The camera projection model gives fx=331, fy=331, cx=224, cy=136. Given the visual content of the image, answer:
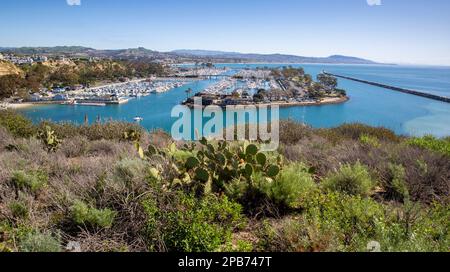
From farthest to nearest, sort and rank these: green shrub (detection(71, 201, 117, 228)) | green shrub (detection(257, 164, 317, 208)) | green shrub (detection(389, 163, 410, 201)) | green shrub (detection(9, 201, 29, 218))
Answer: green shrub (detection(389, 163, 410, 201)) → green shrub (detection(257, 164, 317, 208)) → green shrub (detection(9, 201, 29, 218)) → green shrub (detection(71, 201, 117, 228))

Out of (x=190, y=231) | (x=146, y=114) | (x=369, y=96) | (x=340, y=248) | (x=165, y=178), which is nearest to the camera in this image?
(x=340, y=248)

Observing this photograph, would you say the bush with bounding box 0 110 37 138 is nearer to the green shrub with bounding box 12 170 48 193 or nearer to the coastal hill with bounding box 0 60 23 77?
the green shrub with bounding box 12 170 48 193

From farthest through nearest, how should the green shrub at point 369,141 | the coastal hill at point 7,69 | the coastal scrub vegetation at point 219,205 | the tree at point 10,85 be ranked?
the coastal hill at point 7,69 < the tree at point 10,85 < the green shrub at point 369,141 < the coastal scrub vegetation at point 219,205

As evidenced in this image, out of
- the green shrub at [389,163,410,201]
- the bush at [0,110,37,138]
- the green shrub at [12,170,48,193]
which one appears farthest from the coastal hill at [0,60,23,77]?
the green shrub at [389,163,410,201]

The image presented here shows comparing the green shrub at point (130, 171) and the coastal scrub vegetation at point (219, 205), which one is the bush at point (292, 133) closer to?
the coastal scrub vegetation at point (219, 205)

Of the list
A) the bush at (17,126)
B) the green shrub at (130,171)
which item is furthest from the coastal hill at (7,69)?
the green shrub at (130,171)

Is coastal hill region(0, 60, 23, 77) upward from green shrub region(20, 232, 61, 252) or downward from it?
upward
